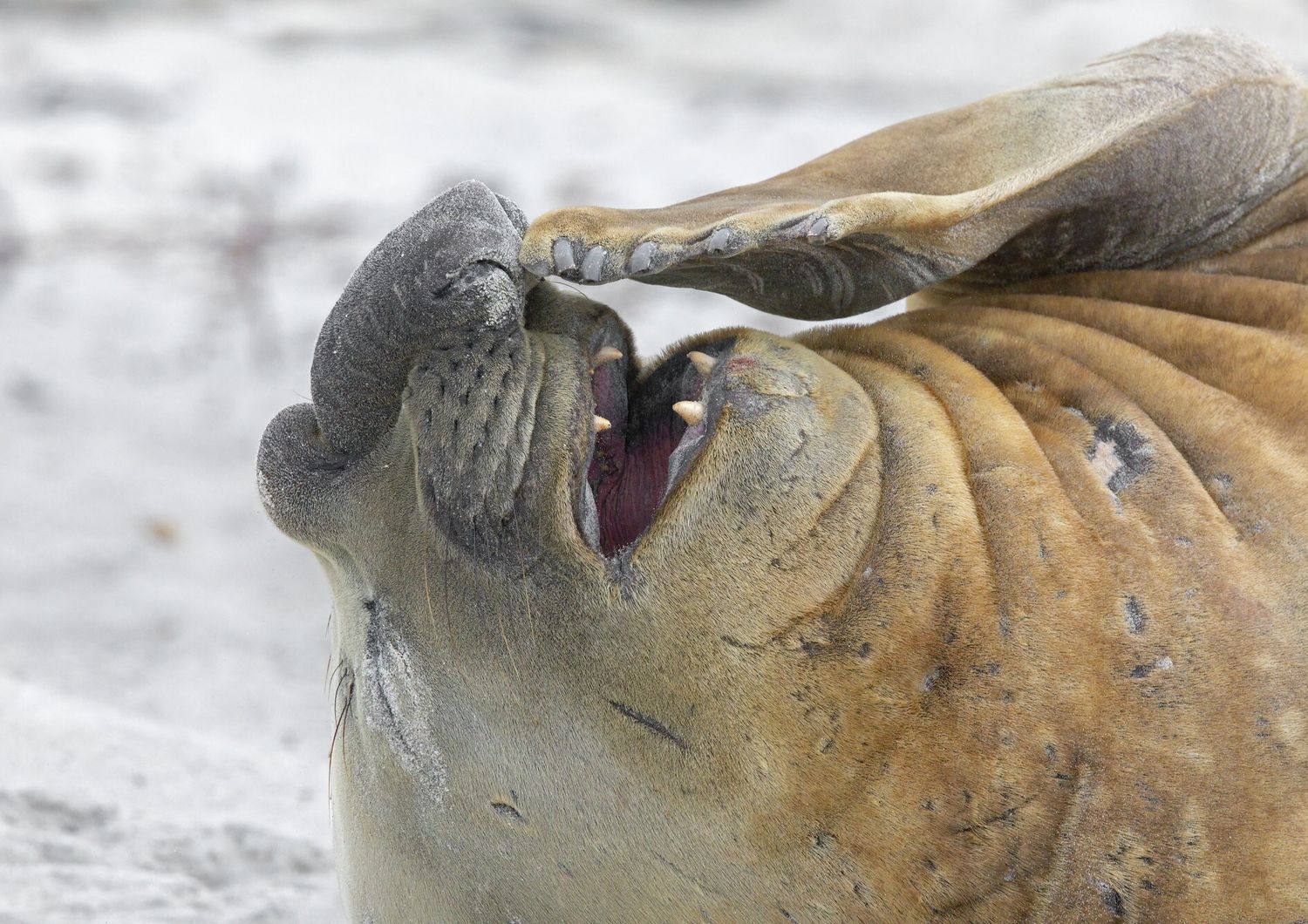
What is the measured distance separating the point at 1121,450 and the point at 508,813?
111cm

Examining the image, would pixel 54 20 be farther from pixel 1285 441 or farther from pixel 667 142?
pixel 1285 441

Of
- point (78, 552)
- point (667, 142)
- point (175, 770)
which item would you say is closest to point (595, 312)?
point (175, 770)

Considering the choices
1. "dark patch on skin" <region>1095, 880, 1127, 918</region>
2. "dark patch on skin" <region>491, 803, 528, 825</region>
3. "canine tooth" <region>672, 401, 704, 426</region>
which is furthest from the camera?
"canine tooth" <region>672, 401, 704, 426</region>

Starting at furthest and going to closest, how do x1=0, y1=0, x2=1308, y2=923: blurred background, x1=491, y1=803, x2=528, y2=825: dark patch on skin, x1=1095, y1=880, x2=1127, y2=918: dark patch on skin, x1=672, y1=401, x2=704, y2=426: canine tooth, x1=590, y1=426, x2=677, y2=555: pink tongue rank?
x1=0, y1=0, x2=1308, y2=923: blurred background
x1=590, y1=426, x2=677, y2=555: pink tongue
x1=672, y1=401, x2=704, y2=426: canine tooth
x1=491, y1=803, x2=528, y2=825: dark patch on skin
x1=1095, y1=880, x2=1127, y2=918: dark patch on skin

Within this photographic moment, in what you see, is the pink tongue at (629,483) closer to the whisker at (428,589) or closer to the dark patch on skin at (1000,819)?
the whisker at (428,589)

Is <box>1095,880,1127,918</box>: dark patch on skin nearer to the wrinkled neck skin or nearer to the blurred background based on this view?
the wrinkled neck skin

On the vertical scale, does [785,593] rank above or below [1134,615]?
above

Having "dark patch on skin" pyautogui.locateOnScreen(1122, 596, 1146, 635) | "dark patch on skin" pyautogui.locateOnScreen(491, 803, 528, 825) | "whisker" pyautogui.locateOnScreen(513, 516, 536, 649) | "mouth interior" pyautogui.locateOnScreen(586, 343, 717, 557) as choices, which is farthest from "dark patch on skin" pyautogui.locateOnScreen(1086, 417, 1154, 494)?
"dark patch on skin" pyautogui.locateOnScreen(491, 803, 528, 825)

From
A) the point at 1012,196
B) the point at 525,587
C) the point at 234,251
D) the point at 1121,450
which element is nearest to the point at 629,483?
the point at 525,587

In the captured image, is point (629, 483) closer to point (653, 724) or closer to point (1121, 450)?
point (653, 724)

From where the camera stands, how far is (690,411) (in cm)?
236

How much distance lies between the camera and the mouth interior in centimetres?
248

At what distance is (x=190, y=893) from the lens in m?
3.13

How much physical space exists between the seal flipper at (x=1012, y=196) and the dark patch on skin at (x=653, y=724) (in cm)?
67
